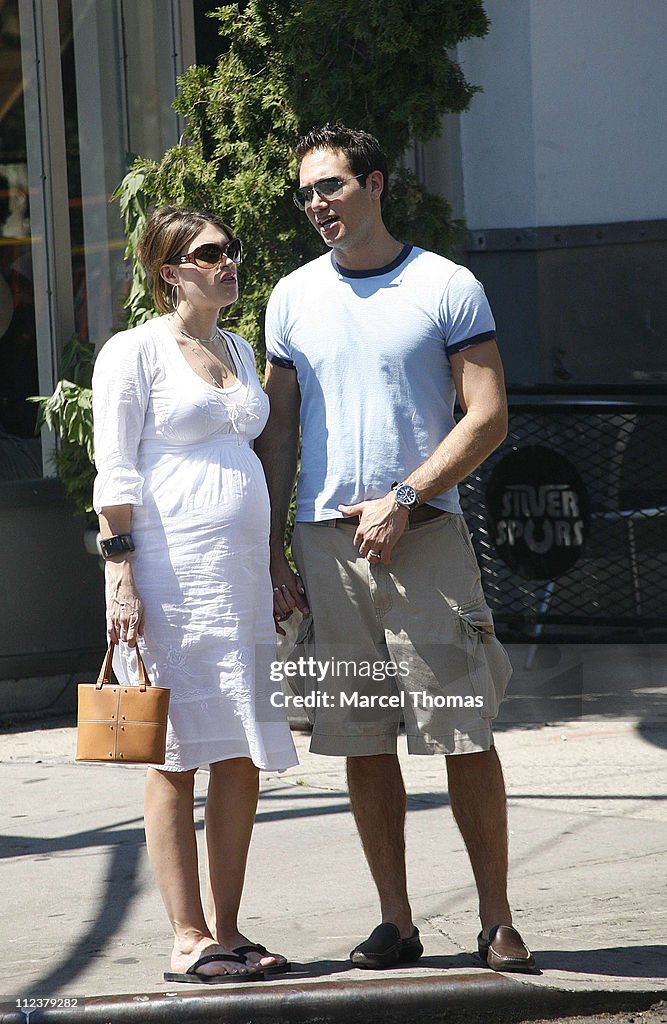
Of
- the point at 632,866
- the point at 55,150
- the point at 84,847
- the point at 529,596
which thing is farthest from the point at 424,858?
the point at 55,150

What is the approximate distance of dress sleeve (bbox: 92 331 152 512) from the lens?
3.59m

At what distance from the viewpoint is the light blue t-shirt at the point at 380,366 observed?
3.69 meters

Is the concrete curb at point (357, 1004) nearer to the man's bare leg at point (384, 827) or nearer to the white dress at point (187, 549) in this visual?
the man's bare leg at point (384, 827)

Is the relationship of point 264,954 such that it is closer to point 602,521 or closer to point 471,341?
point 471,341

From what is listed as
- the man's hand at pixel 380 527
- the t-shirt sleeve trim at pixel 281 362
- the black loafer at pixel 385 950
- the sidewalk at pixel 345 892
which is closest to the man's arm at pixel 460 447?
the man's hand at pixel 380 527

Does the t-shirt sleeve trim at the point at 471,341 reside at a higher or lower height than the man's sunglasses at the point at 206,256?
lower

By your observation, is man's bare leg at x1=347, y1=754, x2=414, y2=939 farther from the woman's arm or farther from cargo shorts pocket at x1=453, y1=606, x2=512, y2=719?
the woman's arm

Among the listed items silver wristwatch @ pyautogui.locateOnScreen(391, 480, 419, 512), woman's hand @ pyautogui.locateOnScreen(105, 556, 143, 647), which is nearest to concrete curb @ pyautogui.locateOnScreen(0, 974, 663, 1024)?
woman's hand @ pyautogui.locateOnScreen(105, 556, 143, 647)

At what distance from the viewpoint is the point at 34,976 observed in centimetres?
376

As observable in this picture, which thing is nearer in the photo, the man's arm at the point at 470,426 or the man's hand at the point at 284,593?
the man's arm at the point at 470,426

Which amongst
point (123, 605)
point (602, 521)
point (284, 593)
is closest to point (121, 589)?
point (123, 605)

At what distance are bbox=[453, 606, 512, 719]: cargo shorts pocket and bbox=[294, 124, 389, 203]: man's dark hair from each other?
1154 mm

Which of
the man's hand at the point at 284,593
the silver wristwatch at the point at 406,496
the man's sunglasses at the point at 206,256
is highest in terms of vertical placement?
the man's sunglasses at the point at 206,256

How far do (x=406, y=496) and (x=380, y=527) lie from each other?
101 mm
